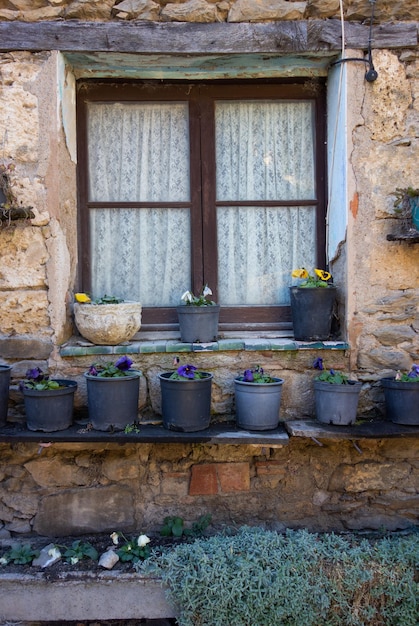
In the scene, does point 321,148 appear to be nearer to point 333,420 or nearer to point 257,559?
point 333,420

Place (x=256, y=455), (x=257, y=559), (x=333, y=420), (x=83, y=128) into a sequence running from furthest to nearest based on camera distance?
(x=83, y=128) → (x=256, y=455) → (x=333, y=420) → (x=257, y=559)

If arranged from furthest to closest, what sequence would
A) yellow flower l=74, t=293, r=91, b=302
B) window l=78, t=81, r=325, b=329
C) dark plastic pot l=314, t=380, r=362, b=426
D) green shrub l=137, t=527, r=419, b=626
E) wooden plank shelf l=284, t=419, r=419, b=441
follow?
window l=78, t=81, r=325, b=329 → yellow flower l=74, t=293, r=91, b=302 → dark plastic pot l=314, t=380, r=362, b=426 → wooden plank shelf l=284, t=419, r=419, b=441 → green shrub l=137, t=527, r=419, b=626

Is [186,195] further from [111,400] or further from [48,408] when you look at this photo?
[48,408]

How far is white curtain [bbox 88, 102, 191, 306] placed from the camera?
329 centimetres

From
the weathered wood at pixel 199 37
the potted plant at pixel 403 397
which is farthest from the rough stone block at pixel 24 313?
the potted plant at pixel 403 397

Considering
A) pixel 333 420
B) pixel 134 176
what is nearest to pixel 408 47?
pixel 134 176

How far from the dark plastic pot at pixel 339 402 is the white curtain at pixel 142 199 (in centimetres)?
103

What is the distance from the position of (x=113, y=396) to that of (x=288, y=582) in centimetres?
115

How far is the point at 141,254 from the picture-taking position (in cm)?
330

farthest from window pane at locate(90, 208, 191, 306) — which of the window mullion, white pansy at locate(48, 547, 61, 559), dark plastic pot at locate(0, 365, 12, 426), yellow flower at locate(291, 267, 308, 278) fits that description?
white pansy at locate(48, 547, 61, 559)

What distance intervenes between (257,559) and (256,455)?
59 cm

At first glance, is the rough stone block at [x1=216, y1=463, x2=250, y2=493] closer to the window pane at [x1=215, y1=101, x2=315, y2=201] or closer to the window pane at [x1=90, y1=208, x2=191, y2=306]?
the window pane at [x1=90, y1=208, x2=191, y2=306]

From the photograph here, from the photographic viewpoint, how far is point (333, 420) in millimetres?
2812

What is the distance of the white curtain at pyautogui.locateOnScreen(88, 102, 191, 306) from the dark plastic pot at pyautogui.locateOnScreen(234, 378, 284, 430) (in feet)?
2.58
